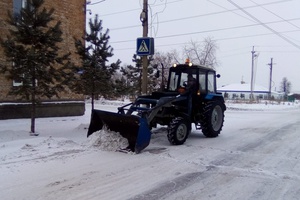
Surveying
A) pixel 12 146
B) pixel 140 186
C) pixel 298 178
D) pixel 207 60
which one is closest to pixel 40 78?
pixel 12 146

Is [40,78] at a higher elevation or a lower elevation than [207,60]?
lower

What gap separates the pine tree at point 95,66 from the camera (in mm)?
12602

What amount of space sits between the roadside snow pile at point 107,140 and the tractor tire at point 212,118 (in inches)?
138

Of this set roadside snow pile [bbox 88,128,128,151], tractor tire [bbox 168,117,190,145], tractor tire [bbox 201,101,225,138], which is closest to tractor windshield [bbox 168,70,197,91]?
tractor tire [bbox 201,101,225,138]

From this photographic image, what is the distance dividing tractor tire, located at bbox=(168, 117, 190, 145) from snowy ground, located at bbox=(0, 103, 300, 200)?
0.23 metres

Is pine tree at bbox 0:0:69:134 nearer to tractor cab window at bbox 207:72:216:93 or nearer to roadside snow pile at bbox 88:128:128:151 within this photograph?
roadside snow pile at bbox 88:128:128:151

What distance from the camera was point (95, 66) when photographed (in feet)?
41.7

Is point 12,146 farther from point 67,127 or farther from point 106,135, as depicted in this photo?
point 67,127

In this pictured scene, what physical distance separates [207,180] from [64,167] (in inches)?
112

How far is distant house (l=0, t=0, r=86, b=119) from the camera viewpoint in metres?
14.2

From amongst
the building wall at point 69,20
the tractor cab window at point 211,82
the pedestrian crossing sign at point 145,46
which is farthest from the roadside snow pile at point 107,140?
the building wall at point 69,20

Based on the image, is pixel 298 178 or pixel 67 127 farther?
pixel 67 127

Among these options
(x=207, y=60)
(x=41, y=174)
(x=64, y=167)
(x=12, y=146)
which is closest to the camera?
(x=41, y=174)

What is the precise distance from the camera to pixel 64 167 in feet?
21.7
